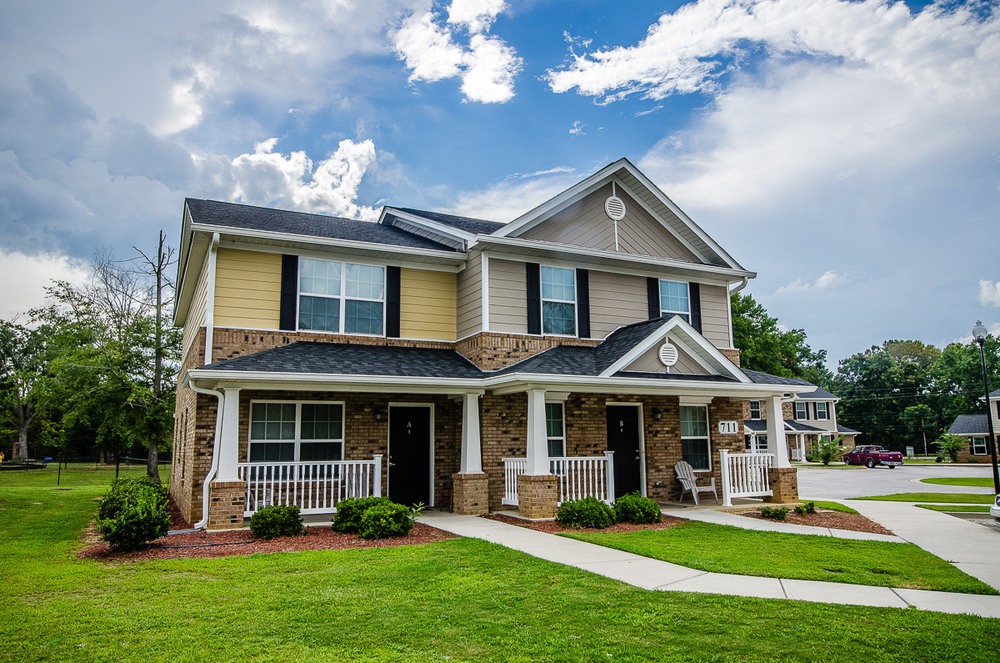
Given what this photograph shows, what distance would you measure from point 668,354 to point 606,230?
3670mm

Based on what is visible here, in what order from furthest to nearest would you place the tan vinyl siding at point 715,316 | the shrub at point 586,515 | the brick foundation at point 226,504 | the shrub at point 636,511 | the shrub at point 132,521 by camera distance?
the tan vinyl siding at point 715,316, the shrub at point 636,511, the shrub at point 586,515, the brick foundation at point 226,504, the shrub at point 132,521

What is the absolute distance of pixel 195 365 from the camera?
13164 millimetres

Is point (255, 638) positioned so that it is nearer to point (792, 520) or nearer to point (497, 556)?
point (497, 556)

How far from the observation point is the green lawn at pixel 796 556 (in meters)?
7.33

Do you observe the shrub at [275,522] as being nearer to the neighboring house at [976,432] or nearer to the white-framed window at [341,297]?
the white-framed window at [341,297]

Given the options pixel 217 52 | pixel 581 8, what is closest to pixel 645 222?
pixel 581 8

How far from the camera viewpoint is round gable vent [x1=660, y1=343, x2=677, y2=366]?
45.5ft

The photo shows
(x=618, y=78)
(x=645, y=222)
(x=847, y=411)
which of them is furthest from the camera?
(x=847, y=411)

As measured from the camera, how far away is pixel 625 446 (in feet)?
49.3

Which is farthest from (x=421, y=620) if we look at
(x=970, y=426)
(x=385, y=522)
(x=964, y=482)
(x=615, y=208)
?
(x=970, y=426)

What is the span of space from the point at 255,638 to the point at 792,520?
10.8 metres

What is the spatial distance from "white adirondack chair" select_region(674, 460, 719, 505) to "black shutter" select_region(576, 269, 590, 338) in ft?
12.2

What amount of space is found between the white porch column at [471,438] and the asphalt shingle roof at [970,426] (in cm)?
4828

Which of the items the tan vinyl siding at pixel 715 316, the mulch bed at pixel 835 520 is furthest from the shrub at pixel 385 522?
the tan vinyl siding at pixel 715 316
